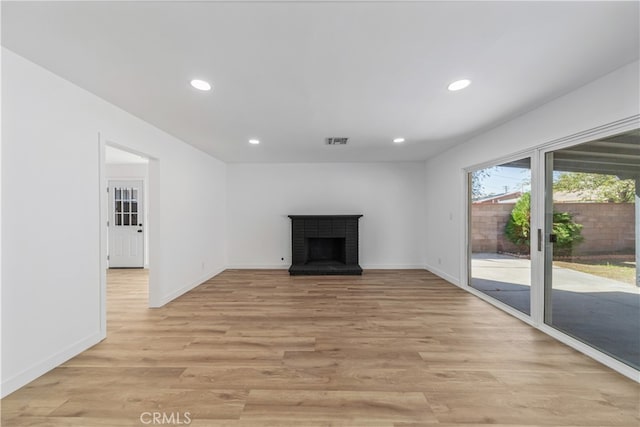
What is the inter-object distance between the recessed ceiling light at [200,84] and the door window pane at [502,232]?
3493 millimetres

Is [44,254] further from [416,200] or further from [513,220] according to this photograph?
[416,200]

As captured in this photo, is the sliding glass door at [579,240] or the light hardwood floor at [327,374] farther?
the sliding glass door at [579,240]

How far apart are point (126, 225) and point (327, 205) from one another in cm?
463

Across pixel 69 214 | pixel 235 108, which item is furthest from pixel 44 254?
pixel 235 108

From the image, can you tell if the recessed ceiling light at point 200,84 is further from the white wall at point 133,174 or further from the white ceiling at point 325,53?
the white wall at point 133,174

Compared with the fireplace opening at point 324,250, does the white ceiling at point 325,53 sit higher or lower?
higher

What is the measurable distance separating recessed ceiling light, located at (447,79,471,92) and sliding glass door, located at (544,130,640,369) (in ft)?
4.31

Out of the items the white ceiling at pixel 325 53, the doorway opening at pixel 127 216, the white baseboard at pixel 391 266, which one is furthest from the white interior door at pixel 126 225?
the white baseboard at pixel 391 266

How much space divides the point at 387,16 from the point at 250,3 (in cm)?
74

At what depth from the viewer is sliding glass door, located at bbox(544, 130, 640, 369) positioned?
6.48 ft

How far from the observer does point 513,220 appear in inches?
124

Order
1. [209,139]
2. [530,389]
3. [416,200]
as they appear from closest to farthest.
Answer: [530,389], [209,139], [416,200]

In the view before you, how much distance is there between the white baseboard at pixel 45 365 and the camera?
168cm

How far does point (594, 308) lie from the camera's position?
231 centimetres
